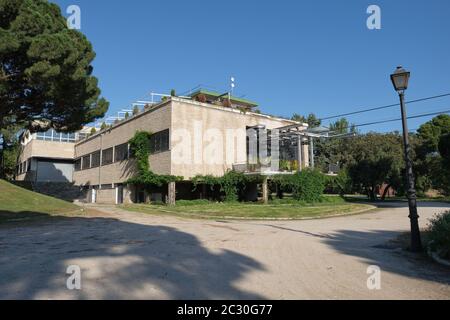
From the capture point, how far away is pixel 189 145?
97.3ft

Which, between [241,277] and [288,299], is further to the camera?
Answer: [241,277]

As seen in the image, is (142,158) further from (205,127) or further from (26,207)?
(26,207)

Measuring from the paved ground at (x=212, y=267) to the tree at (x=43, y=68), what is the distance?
11.4 metres

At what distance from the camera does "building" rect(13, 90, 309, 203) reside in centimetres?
2944

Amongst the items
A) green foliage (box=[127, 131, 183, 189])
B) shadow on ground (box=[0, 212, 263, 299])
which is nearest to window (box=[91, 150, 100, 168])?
green foliage (box=[127, 131, 183, 189])

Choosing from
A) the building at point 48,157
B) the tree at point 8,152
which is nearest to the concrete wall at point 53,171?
the building at point 48,157

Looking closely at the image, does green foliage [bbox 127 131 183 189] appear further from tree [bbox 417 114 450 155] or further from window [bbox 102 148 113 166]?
tree [bbox 417 114 450 155]

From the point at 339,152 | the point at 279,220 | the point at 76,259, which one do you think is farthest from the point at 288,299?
the point at 339,152

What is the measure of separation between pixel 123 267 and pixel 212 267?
168cm

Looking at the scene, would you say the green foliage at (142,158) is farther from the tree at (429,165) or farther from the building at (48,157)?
the tree at (429,165)

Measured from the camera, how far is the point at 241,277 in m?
6.51

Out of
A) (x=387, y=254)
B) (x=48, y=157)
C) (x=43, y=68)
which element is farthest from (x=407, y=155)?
(x=48, y=157)
